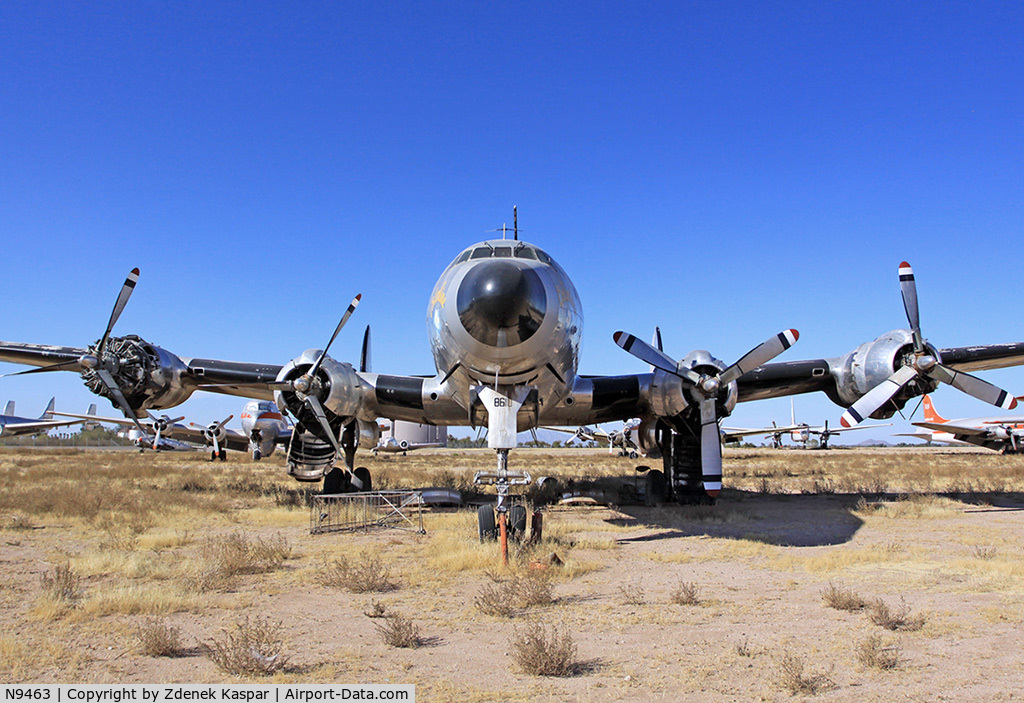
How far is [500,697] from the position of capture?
4.28 m

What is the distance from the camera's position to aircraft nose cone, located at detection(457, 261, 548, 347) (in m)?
9.39

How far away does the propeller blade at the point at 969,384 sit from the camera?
12.9 meters

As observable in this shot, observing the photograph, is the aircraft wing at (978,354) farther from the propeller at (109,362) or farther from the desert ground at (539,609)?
the propeller at (109,362)

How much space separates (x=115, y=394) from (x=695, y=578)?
12.8 metres

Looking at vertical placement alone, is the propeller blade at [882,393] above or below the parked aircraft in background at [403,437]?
above

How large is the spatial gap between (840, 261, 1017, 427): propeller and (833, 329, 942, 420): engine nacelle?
13 cm

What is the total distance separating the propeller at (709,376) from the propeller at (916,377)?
2390 millimetres

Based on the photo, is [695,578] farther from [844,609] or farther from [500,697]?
[500,697]

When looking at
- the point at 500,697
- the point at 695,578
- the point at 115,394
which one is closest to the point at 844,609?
the point at 695,578

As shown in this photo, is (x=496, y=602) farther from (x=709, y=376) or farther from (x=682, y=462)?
(x=682, y=462)

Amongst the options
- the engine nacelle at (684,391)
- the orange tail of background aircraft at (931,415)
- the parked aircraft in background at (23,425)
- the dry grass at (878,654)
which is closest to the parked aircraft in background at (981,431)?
the orange tail of background aircraft at (931,415)

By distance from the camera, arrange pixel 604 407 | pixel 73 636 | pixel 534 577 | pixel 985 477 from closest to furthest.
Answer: pixel 73 636
pixel 534 577
pixel 604 407
pixel 985 477

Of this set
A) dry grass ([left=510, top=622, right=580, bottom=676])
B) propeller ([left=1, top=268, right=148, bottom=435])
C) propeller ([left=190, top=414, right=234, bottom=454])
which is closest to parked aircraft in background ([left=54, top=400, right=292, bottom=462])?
propeller ([left=190, top=414, right=234, bottom=454])

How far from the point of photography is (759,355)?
11.9 meters
